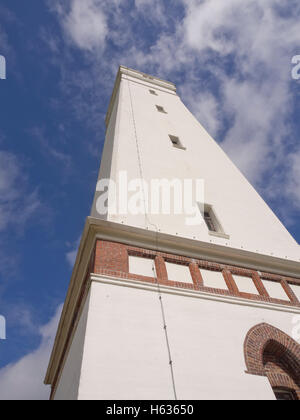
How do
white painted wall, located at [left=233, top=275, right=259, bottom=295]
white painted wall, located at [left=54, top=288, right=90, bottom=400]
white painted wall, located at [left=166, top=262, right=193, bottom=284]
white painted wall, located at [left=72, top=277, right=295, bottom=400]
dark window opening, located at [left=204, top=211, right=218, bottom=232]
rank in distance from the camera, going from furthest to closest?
dark window opening, located at [left=204, top=211, right=218, bottom=232] → white painted wall, located at [left=233, top=275, right=259, bottom=295] → white painted wall, located at [left=166, top=262, right=193, bottom=284] → white painted wall, located at [left=54, top=288, right=90, bottom=400] → white painted wall, located at [left=72, top=277, right=295, bottom=400]

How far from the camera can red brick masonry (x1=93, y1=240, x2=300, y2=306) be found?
7.72 m

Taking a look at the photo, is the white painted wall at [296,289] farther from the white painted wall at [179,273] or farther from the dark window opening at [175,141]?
the dark window opening at [175,141]

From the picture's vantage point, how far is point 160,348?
20.6 feet

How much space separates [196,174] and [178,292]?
6.97 m

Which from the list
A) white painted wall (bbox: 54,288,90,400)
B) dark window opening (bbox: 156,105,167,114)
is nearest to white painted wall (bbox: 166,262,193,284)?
white painted wall (bbox: 54,288,90,400)

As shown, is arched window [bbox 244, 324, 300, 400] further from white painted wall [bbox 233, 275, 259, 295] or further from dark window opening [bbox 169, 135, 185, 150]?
dark window opening [bbox 169, 135, 185, 150]

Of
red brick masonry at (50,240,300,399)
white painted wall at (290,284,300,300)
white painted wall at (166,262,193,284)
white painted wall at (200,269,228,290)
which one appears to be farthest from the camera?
white painted wall at (290,284,300,300)

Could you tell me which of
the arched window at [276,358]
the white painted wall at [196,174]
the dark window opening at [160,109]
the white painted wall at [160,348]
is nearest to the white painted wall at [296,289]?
the white painted wall at [196,174]

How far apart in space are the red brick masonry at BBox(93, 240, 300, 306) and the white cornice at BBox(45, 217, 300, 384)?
211mm

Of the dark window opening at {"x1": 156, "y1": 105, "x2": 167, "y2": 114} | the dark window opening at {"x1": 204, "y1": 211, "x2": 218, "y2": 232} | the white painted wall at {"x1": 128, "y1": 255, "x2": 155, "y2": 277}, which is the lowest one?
the white painted wall at {"x1": 128, "y1": 255, "x2": 155, "y2": 277}

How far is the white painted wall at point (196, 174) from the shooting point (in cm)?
1055

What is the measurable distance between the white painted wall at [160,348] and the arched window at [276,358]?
21 centimetres

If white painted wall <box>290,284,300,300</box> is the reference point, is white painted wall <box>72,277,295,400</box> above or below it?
below
